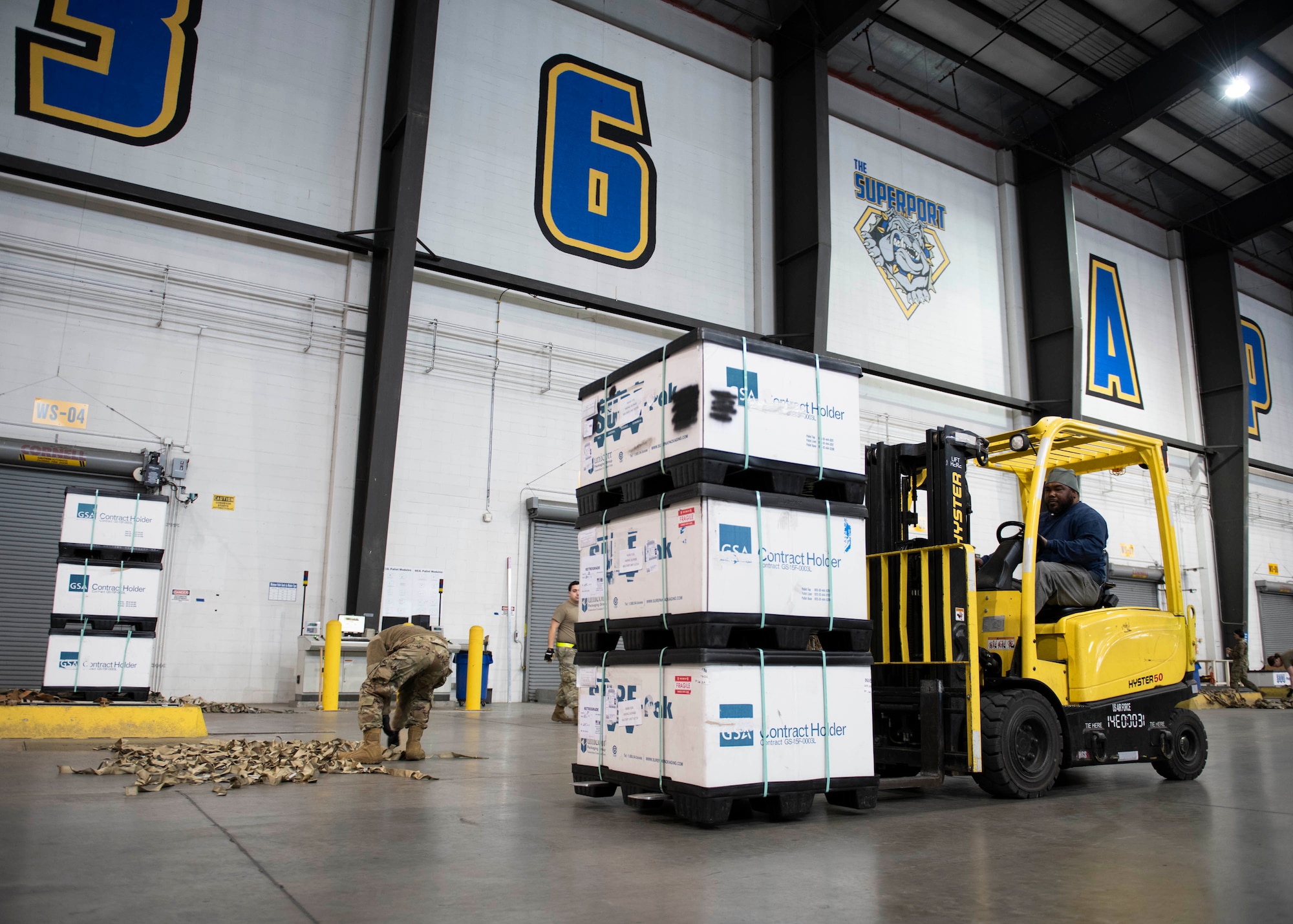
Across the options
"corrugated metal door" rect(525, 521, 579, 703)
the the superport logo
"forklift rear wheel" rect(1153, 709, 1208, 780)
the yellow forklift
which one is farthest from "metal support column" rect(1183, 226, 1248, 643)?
the yellow forklift

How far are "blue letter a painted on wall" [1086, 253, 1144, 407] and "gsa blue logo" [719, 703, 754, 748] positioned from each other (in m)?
19.8

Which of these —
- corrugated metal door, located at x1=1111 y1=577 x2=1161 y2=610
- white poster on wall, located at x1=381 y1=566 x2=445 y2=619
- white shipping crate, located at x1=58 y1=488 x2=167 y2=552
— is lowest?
white poster on wall, located at x1=381 y1=566 x2=445 y2=619

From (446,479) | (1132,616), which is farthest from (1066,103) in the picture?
(1132,616)

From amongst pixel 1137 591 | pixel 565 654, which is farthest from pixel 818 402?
pixel 1137 591

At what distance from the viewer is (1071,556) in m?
5.64

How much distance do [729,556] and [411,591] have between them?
384 inches

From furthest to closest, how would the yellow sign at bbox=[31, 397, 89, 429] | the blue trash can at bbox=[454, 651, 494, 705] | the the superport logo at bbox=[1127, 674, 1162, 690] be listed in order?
the blue trash can at bbox=[454, 651, 494, 705] < the yellow sign at bbox=[31, 397, 89, 429] < the the superport logo at bbox=[1127, 674, 1162, 690]

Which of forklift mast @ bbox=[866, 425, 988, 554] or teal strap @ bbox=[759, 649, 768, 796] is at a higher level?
forklift mast @ bbox=[866, 425, 988, 554]

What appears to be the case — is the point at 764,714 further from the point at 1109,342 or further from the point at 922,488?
the point at 1109,342

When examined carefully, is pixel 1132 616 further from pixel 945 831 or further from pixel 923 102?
pixel 923 102

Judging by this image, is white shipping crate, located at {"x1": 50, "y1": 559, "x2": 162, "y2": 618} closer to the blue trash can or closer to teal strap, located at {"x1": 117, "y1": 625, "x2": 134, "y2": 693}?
teal strap, located at {"x1": 117, "y1": 625, "x2": 134, "y2": 693}

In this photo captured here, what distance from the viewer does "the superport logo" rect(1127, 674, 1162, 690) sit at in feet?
18.8

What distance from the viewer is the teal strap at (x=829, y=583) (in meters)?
4.27

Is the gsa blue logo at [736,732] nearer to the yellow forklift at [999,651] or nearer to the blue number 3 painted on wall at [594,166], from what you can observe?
the yellow forklift at [999,651]
